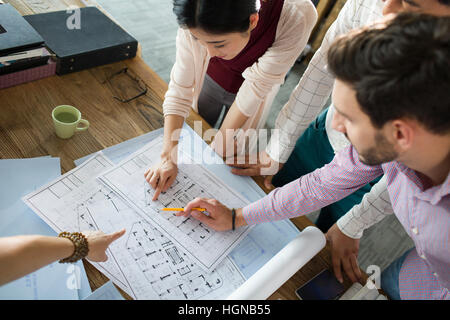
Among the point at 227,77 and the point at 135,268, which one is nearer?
the point at 135,268

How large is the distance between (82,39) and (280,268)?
3.33 feet

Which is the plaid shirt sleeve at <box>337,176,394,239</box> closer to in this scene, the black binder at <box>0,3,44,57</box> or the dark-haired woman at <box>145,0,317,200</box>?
the dark-haired woman at <box>145,0,317,200</box>

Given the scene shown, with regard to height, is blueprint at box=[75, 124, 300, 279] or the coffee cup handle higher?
the coffee cup handle

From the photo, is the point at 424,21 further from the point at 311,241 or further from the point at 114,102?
the point at 114,102

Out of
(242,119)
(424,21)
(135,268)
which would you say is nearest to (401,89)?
(424,21)

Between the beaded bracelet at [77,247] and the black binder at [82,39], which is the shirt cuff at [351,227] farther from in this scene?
the black binder at [82,39]

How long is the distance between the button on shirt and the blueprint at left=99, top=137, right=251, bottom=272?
101 millimetres

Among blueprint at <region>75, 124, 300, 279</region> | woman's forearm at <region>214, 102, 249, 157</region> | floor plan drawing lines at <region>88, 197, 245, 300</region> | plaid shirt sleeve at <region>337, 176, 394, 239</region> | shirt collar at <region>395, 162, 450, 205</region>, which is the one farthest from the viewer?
woman's forearm at <region>214, 102, 249, 157</region>

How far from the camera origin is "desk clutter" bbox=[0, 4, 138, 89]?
1.08 m

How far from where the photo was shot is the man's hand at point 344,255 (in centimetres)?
96

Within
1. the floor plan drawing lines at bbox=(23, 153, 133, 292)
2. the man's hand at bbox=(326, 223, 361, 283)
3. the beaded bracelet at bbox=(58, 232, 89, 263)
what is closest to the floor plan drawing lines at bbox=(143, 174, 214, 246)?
the floor plan drawing lines at bbox=(23, 153, 133, 292)

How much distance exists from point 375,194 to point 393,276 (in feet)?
1.01

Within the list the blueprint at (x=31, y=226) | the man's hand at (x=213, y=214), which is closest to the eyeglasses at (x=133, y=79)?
the blueprint at (x=31, y=226)
